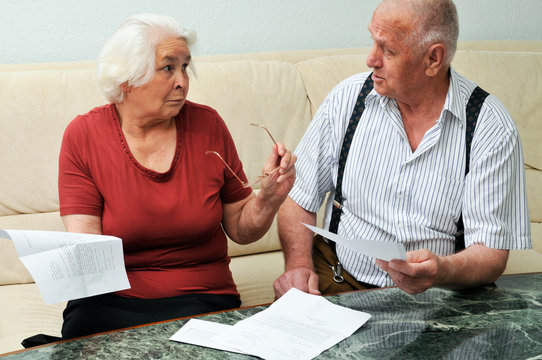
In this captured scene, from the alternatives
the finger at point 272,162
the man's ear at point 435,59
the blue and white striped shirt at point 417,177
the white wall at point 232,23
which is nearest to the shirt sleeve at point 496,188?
the blue and white striped shirt at point 417,177

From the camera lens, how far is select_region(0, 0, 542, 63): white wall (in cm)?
232

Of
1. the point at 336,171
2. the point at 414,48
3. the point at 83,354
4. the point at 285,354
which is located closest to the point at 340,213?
the point at 336,171

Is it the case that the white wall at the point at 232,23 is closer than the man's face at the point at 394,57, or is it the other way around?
the man's face at the point at 394,57

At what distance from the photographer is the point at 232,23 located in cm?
257

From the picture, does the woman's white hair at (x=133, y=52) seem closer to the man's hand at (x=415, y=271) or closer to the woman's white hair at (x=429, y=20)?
the woman's white hair at (x=429, y=20)

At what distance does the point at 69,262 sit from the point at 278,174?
52 cm

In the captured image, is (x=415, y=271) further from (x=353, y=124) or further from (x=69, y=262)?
(x=69, y=262)

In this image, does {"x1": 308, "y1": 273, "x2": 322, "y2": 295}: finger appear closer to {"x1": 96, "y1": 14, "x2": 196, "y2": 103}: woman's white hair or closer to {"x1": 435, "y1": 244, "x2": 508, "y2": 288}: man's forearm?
{"x1": 435, "y1": 244, "x2": 508, "y2": 288}: man's forearm

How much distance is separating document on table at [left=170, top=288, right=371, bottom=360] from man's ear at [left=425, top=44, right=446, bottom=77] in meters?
0.66

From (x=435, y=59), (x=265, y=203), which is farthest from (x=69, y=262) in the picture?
(x=435, y=59)

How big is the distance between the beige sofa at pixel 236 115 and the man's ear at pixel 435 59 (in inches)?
31.4

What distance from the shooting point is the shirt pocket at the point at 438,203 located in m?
1.62

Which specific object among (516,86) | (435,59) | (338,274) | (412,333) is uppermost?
(435,59)

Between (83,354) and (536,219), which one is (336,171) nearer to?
(83,354)
